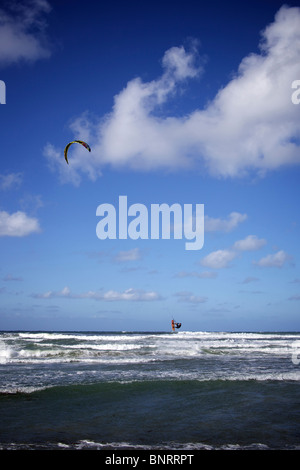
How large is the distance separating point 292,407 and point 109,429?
16.2 feet

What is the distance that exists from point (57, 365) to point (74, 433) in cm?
1067

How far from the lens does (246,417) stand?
25.5 feet

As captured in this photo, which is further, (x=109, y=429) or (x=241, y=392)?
(x=241, y=392)

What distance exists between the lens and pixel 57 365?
16.6 m

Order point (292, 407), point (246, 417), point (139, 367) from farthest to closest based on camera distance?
1. point (139, 367)
2. point (292, 407)
3. point (246, 417)
